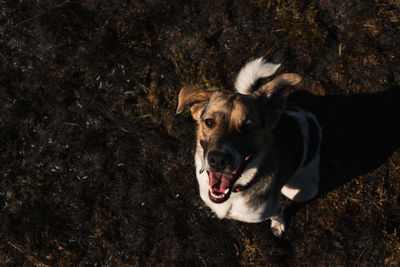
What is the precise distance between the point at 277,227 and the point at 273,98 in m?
2.06

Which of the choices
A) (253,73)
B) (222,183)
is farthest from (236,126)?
(253,73)

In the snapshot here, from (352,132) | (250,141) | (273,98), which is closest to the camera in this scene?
(250,141)

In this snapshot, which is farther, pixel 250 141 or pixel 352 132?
pixel 352 132

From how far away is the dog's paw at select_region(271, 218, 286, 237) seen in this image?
13.6 feet

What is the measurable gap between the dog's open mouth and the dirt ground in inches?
55.2

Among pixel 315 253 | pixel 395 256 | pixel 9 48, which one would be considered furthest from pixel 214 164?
pixel 9 48

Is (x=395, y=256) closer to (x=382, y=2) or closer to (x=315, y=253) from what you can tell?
(x=315, y=253)

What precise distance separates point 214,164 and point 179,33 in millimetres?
2882

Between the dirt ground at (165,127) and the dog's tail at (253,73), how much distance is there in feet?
3.99

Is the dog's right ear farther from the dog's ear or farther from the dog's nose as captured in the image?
the dog's nose

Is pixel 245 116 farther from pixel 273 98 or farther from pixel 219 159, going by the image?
pixel 219 159

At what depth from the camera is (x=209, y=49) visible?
15.6 feet

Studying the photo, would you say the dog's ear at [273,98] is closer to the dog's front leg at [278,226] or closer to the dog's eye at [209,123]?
the dog's eye at [209,123]

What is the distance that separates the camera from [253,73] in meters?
3.29
